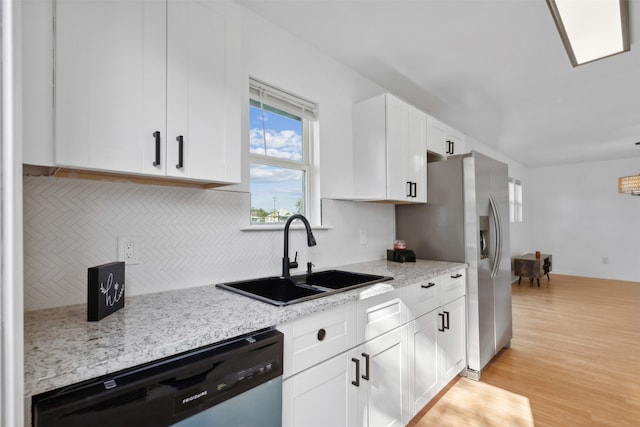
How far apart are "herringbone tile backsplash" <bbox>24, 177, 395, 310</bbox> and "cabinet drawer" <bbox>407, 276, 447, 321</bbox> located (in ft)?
A: 2.36

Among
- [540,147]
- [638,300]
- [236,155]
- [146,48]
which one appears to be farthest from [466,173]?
[638,300]

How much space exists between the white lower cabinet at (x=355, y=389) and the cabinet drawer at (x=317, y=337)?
37mm

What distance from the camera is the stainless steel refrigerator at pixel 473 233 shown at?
8.73 feet

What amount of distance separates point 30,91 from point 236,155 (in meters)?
0.73

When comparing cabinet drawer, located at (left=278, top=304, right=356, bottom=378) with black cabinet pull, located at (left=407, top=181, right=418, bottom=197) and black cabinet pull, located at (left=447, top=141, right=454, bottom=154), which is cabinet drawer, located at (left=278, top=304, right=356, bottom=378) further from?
black cabinet pull, located at (left=447, top=141, right=454, bottom=154)

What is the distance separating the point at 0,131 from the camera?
619mm

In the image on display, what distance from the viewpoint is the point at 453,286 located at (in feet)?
8.18

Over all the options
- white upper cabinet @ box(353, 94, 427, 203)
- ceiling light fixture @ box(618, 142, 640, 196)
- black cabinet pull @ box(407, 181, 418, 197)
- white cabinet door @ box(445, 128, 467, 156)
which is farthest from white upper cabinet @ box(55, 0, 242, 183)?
ceiling light fixture @ box(618, 142, 640, 196)

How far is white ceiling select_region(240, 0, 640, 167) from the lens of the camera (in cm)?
198

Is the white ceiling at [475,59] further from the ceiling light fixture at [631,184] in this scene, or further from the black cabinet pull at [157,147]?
the black cabinet pull at [157,147]

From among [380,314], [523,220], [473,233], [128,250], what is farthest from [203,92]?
[523,220]

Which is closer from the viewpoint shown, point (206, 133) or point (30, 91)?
point (30, 91)

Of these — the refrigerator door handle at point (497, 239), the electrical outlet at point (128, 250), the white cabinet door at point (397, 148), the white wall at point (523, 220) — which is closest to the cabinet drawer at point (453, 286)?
the refrigerator door handle at point (497, 239)

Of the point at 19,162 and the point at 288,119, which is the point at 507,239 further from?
the point at 19,162
